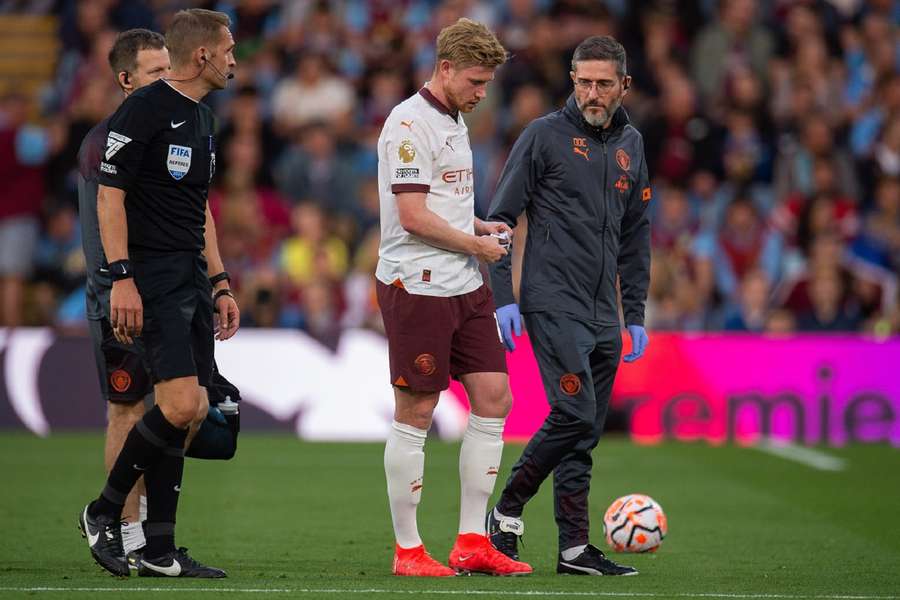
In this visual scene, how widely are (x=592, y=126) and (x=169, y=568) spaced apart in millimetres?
Answer: 2707

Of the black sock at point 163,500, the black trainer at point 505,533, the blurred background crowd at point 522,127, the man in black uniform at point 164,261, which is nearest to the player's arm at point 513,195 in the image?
the black trainer at point 505,533

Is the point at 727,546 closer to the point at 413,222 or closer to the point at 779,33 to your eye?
the point at 413,222

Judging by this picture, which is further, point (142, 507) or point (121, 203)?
point (142, 507)

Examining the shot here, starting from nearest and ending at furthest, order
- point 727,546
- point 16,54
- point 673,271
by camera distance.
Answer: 1. point 727,546
2. point 673,271
3. point 16,54

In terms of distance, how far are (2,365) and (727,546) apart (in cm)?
874

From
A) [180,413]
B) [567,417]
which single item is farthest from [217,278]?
[567,417]

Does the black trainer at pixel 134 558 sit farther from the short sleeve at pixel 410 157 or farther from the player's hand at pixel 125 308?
the short sleeve at pixel 410 157

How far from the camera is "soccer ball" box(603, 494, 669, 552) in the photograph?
837 centimetres

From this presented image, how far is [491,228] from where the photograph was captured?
24.0ft

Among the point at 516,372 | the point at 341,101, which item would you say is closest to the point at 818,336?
the point at 516,372

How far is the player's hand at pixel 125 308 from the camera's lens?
6.79 metres

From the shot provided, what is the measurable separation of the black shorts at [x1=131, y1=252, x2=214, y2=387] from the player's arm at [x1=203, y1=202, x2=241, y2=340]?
0.36m

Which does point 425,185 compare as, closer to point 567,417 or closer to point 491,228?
point 491,228

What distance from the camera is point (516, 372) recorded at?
15.4m
